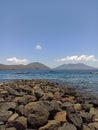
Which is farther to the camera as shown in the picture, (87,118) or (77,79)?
(77,79)

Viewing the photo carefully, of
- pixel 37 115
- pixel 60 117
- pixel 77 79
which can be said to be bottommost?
pixel 60 117

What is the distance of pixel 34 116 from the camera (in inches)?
389

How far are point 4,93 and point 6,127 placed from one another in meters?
7.73

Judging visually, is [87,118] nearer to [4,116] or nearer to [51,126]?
[51,126]

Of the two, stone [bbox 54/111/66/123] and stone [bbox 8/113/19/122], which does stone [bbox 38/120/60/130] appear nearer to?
stone [bbox 54/111/66/123]

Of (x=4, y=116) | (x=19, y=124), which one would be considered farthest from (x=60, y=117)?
(x=4, y=116)

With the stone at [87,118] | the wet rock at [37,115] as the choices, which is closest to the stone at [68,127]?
the wet rock at [37,115]

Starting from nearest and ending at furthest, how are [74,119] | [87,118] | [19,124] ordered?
[19,124] < [74,119] < [87,118]

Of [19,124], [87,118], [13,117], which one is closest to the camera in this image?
[19,124]

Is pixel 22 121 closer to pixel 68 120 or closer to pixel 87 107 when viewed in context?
pixel 68 120

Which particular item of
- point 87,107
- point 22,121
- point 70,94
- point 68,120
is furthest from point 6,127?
point 70,94

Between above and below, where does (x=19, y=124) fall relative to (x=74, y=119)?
below

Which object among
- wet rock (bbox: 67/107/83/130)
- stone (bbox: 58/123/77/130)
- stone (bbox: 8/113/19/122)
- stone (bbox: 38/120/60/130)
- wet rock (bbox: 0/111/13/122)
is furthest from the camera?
wet rock (bbox: 0/111/13/122)

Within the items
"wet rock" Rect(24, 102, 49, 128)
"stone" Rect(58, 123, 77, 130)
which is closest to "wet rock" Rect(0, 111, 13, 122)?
"wet rock" Rect(24, 102, 49, 128)
